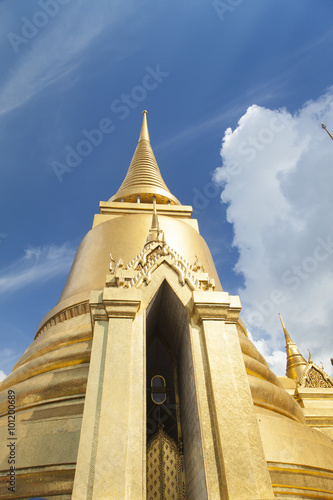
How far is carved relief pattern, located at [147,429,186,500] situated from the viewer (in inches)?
230

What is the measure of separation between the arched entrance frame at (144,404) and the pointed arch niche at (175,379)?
14 centimetres

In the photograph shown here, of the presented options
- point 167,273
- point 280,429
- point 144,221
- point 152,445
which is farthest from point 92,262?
point 280,429

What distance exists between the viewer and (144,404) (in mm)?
5258

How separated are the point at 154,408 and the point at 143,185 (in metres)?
13.5

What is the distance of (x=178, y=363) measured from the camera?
7.36 metres

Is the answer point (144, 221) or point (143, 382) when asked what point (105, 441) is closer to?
point (143, 382)

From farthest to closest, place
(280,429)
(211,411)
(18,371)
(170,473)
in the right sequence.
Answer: (18,371) < (280,429) < (170,473) < (211,411)

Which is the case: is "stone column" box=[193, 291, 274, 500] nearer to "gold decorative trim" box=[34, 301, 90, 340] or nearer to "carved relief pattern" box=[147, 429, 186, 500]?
"carved relief pattern" box=[147, 429, 186, 500]

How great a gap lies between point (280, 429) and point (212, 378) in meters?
2.58

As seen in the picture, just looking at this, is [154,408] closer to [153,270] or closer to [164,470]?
[164,470]

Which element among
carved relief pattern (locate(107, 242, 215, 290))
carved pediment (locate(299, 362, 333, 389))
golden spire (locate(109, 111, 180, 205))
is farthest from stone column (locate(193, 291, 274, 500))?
golden spire (locate(109, 111, 180, 205))

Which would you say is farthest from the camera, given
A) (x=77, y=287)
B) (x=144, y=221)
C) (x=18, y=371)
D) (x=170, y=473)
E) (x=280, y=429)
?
(x=144, y=221)

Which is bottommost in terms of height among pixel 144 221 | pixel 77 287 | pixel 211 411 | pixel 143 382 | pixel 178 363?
pixel 211 411

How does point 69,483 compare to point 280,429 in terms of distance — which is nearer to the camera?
point 69,483
